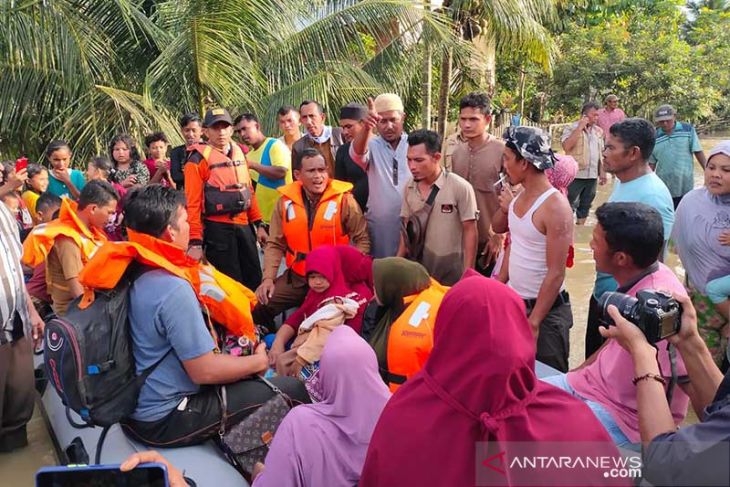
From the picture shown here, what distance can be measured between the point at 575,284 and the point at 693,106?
1401cm

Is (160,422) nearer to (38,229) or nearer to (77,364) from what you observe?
(77,364)

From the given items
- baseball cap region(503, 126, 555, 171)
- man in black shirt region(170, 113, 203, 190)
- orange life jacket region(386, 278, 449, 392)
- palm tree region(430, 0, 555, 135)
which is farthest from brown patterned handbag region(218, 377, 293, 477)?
palm tree region(430, 0, 555, 135)

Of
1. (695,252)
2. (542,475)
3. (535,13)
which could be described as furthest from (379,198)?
(535,13)

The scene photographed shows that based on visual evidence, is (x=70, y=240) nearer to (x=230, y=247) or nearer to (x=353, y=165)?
(x=230, y=247)

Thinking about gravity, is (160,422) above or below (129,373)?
below

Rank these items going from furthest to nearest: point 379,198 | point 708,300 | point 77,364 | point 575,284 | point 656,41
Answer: point 656,41 < point 575,284 < point 379,198 < point 708,300 < point 77,364

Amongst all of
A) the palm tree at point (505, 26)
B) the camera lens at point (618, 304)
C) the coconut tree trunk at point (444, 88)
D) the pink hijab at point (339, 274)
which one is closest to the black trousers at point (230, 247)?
the pink hijab at point (339, 274)

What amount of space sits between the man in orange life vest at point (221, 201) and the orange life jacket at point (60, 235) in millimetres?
856

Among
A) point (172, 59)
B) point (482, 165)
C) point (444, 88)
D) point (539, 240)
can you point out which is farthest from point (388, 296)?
point (444, 88)

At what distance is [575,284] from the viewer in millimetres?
6664

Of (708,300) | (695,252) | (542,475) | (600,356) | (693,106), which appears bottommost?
(693,106)

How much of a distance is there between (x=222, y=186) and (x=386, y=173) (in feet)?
4.29

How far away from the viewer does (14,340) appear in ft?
11.6

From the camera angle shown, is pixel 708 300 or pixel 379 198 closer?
pixel 708 300
